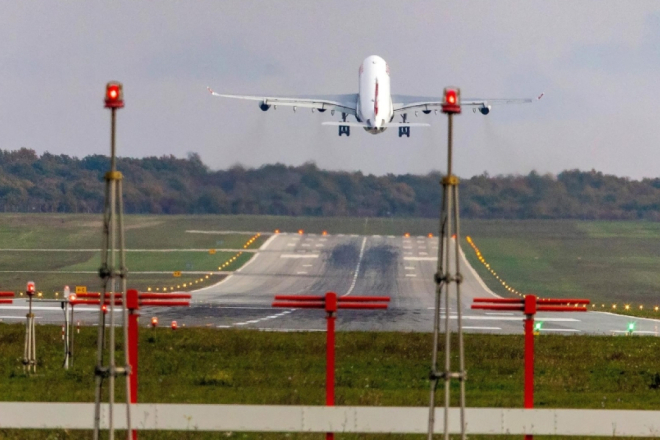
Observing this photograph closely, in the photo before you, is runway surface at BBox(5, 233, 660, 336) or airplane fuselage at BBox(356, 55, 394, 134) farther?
airplane fuselage at BBox(356, 55, 394, 134)

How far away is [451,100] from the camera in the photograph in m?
12.2

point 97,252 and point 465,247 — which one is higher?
point 465,247

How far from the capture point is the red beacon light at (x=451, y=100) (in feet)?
40.0

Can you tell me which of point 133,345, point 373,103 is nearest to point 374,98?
point 373,103

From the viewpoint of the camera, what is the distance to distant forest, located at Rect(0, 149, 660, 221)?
84.1 meters

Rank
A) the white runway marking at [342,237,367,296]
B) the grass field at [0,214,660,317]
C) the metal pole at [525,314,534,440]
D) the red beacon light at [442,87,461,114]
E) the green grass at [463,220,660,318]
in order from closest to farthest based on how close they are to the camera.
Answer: the red beacon light at [442,87,461,114], the metal pole at [525,314,534,440], the white runway marking at [342,237,367,296], the green grass at [463,220,660,318], the grass field at [0,214,660,317]

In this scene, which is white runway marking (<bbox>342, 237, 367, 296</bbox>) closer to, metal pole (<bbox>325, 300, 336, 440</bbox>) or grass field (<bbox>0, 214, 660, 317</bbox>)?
grass field (<bbox>0, 214, 660, 317</bbox>)

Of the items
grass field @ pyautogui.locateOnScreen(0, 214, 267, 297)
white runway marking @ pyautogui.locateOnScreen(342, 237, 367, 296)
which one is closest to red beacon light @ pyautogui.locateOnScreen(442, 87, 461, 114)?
white runway marking @ pyautogui.locateOnScreen(342, 237, 367, 296)

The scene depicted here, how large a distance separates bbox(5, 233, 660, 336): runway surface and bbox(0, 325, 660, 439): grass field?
29.5 feet

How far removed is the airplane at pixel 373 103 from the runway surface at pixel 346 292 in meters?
9.83

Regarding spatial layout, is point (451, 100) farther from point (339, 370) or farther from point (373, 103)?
point (373, 103)

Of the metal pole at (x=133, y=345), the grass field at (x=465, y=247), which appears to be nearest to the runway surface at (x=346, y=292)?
the grass field at (x=465, y=247)

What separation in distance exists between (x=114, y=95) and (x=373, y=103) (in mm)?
63425

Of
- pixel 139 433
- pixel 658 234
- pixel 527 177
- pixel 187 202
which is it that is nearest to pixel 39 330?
pixel 139 433
